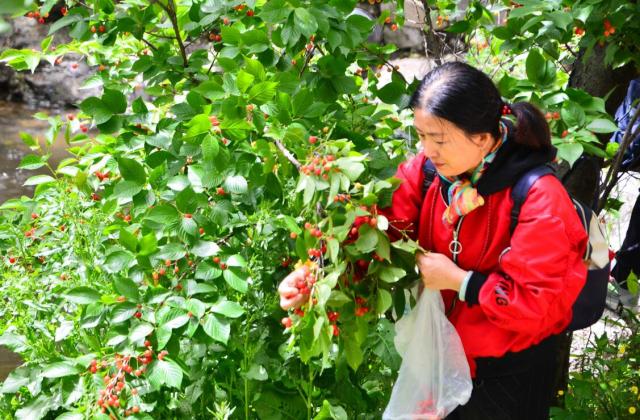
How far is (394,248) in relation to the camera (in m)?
1.70

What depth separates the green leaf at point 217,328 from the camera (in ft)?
6.01

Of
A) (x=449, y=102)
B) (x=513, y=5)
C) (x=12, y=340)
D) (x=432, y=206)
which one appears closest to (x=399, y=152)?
(x=513, y=5)

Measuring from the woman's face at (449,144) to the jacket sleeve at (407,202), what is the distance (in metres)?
0.14

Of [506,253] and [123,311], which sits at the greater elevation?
[506,253]

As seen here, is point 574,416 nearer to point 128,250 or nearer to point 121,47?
point 128,250

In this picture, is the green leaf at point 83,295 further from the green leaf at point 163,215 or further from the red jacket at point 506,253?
the red jacket at point 506,253

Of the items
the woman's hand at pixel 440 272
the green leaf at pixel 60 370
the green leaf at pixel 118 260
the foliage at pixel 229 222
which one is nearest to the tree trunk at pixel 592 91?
the foliage at pixel 229 222

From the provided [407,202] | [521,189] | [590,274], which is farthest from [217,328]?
[590,274]

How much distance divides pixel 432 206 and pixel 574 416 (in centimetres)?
100

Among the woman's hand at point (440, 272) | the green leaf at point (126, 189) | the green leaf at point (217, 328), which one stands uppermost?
the woman's hand at point (440, 272)

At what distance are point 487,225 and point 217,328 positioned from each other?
0.67m

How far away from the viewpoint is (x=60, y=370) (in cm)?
202

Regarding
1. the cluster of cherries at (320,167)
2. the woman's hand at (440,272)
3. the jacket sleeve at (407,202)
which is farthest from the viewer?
the jacket sleeve at (407,202)

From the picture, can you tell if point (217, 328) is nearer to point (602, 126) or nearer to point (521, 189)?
point (521, 189)
